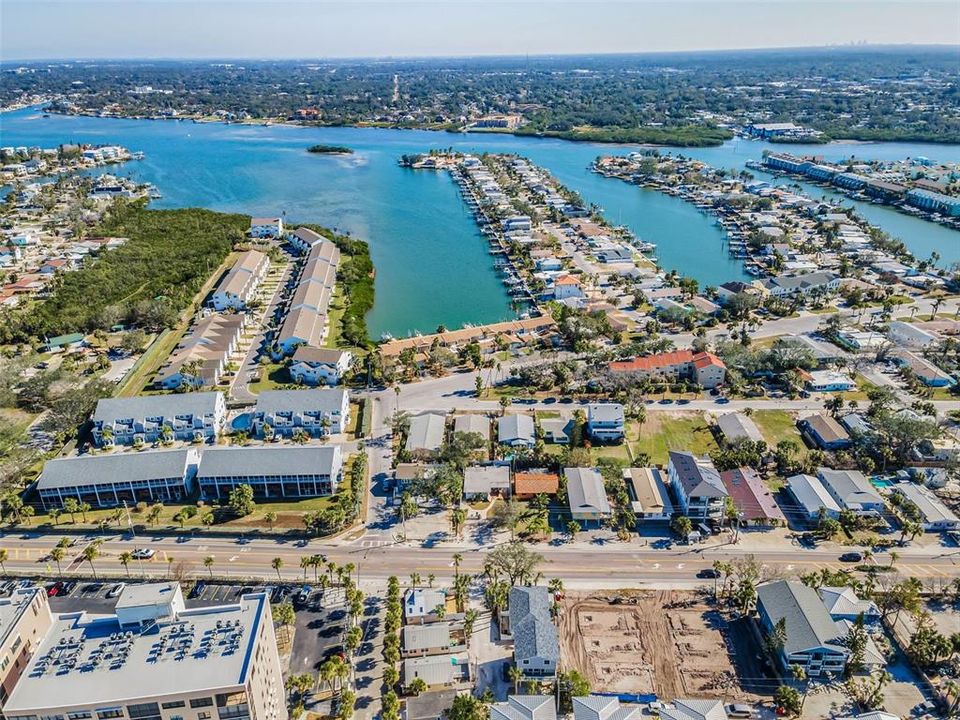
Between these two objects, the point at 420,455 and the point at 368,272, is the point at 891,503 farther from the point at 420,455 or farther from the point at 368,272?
the point at 368,272

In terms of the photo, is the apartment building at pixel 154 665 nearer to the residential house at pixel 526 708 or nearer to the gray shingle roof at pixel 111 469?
the residential house at pixel 526 708

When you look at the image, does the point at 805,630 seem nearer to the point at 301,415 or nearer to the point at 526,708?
the point at 526,708

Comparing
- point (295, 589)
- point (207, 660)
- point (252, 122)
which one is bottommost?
point (295, 589)

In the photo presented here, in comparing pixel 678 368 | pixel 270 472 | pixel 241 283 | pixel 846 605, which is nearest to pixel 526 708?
pixel 846 605

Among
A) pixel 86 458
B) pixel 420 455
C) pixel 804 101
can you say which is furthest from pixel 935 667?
pixel 804 101

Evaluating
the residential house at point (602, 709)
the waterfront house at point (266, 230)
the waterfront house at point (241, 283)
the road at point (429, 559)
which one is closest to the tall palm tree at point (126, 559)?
the road at point (429, 559)

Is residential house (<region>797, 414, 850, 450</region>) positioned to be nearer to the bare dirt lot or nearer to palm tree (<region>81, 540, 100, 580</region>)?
the bare dirt lot
